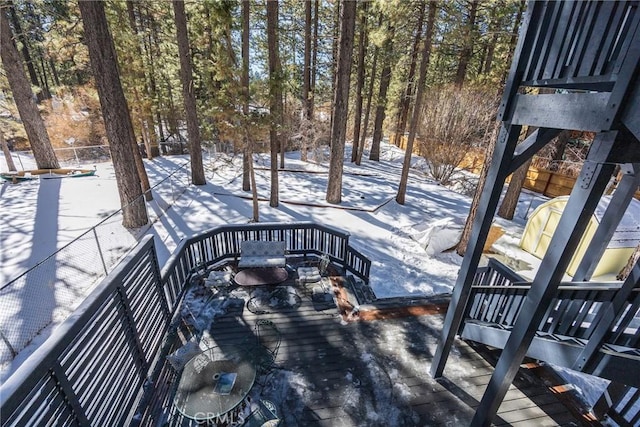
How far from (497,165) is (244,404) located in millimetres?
3945

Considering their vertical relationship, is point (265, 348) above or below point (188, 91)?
below

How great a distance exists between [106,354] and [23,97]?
1505cm

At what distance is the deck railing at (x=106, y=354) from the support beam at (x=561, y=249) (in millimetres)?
3757

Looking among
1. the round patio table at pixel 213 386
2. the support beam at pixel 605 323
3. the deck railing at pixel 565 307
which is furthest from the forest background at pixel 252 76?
the round patio table at pixel 213 386

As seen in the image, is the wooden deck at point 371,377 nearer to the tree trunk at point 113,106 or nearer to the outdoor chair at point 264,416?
the outdoor chair at point 264,416

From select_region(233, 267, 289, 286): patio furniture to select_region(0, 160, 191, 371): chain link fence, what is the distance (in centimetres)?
278

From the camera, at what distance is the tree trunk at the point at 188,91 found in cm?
973

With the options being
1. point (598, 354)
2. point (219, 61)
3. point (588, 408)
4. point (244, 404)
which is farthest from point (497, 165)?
point (219, 61)

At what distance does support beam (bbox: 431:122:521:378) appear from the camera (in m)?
2.68

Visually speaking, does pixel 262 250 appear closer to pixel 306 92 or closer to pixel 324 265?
pixel 324 265

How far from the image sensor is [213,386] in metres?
3.26

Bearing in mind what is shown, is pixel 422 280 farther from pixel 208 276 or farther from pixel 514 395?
pixel 208 276

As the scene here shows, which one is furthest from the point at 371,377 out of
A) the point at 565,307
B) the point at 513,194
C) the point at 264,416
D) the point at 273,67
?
the point at 513,194

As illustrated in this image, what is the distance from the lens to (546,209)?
289 inches
